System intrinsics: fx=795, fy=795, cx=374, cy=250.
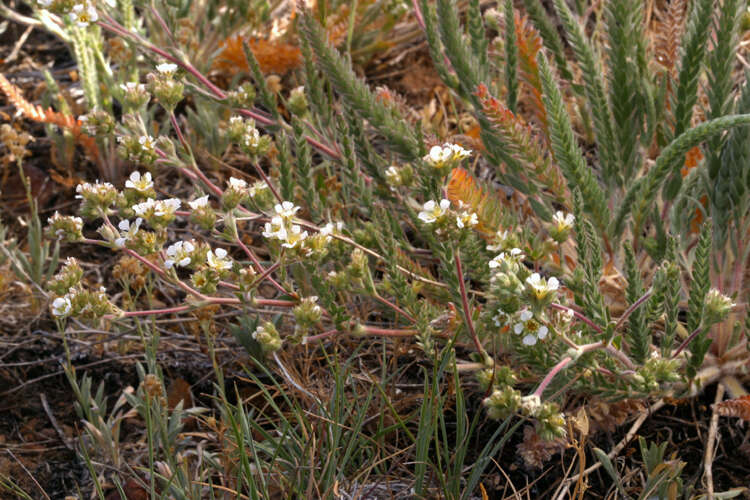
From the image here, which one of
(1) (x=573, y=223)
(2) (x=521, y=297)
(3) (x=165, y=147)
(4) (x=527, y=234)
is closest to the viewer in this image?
(2) (x=521, y=297)

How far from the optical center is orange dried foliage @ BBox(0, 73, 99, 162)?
2544 mm

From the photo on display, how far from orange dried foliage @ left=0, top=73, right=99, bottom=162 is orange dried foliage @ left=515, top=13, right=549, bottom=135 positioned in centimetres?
134

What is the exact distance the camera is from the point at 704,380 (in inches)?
71.7

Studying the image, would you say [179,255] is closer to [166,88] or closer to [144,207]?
[144,207]

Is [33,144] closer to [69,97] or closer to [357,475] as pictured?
[69,97]

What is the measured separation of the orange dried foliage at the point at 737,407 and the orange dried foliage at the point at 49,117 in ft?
6.34

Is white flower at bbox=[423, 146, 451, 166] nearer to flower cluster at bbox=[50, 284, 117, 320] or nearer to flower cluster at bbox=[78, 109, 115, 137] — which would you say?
flower cluster at bbox=[50, 284, 117, 320]

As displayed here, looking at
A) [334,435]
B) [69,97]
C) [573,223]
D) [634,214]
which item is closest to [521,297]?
[573,223]

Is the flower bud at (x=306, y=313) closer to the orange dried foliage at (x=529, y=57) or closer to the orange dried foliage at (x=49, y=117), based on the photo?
the orange dried foliage at (x=529, y=57)

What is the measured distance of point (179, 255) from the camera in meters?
1.61

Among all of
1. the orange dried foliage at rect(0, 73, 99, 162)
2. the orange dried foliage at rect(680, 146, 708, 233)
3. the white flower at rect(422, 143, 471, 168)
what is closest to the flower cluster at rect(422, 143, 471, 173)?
the white flower at rect(422, 143, 471, 168)

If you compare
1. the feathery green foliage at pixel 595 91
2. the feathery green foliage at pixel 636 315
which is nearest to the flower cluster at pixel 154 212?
the feathery green foliage at pixel 636 315

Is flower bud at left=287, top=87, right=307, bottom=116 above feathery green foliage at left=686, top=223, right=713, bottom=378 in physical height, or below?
above

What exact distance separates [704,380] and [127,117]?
147 cm
